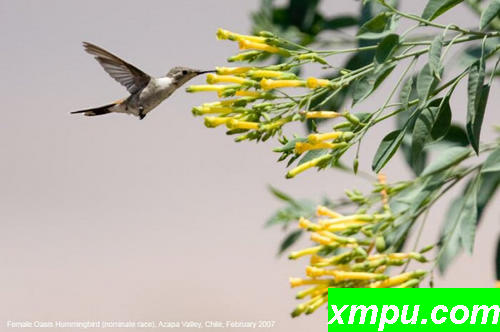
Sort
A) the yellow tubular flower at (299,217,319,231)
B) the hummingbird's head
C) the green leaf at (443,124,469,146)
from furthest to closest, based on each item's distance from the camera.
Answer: the green leaf at (443,124,469,146), the hummingbird's head, the yellow tubular flower at (299,217,319,231)

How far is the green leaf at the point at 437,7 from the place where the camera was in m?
1.87

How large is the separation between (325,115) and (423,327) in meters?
0.83

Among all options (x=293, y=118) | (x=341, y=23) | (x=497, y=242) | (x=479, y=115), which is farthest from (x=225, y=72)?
(x=497, y=242)

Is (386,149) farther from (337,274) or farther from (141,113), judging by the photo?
(141,113)

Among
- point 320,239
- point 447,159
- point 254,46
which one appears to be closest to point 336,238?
point 320,239

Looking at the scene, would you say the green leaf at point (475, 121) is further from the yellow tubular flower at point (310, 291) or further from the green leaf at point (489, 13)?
the yellow tubular flower at point (310, 291)

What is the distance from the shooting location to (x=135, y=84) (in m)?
2.60

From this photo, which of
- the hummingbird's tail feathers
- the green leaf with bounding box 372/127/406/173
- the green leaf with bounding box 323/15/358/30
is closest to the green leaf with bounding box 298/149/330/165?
the green leaf with bounding box 372/127/406/173

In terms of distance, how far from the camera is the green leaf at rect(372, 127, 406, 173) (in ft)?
5.99

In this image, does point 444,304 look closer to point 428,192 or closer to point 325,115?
point 428,192

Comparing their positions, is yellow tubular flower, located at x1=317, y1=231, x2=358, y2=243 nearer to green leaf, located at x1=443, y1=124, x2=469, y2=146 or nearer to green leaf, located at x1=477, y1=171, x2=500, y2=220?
green leaf, located at x1=443, y1=124, x2=469, y2=146

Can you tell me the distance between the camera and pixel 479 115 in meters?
1.80

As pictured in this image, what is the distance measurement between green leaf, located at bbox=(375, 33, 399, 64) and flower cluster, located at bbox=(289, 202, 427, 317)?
0.48 meters

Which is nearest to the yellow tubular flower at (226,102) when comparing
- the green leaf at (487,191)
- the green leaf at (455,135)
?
the green leaf at (455,135)
